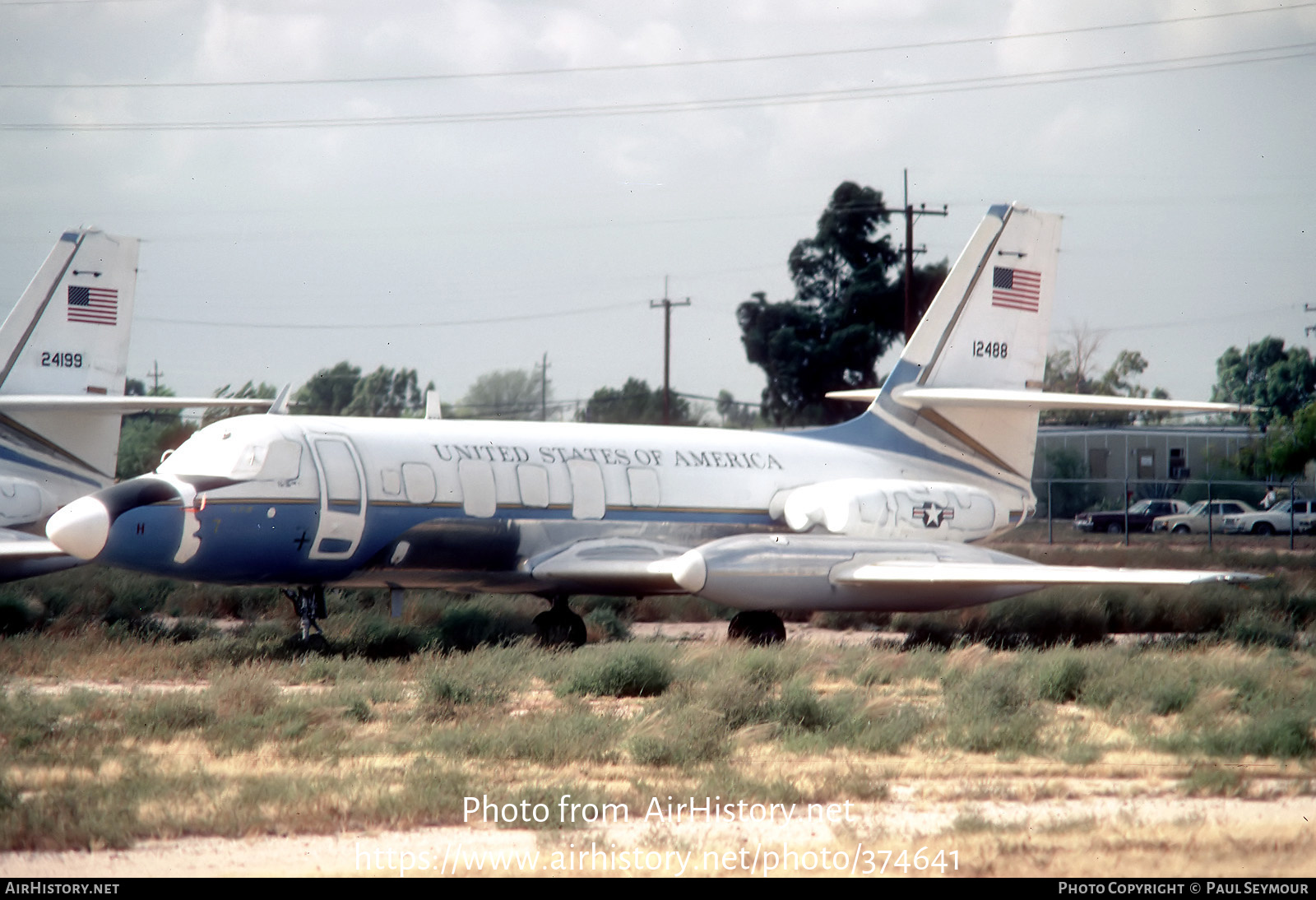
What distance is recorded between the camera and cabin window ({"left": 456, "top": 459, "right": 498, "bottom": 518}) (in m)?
18.1

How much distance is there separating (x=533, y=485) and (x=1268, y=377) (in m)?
75.3

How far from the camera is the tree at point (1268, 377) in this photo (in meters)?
81.2

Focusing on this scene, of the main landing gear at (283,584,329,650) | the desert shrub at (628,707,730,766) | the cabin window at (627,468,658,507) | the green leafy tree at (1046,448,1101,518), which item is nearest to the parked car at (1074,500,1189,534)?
the green leafy tree at (1046,448,1101,518)

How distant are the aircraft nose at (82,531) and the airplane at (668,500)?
2 centimetres

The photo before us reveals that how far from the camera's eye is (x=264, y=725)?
1185 cm

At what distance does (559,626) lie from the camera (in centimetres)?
1973

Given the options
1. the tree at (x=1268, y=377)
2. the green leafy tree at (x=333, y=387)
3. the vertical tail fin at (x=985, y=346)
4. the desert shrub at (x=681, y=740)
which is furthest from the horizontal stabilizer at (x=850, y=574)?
the tree at (x=1268, y=377)

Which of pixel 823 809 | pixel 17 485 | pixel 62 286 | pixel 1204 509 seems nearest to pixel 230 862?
pixel 823 809

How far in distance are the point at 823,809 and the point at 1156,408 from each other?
12.1 metres

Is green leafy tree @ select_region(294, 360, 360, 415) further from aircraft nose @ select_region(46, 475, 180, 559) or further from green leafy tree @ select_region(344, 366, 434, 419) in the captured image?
aircraft nose @ select_region(46, 475, 180, 559)

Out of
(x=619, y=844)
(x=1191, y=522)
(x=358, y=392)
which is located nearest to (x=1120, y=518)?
(x=1191, y=522)

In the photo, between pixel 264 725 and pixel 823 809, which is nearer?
pixel 823 809

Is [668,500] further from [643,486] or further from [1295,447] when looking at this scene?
[1295,447]
